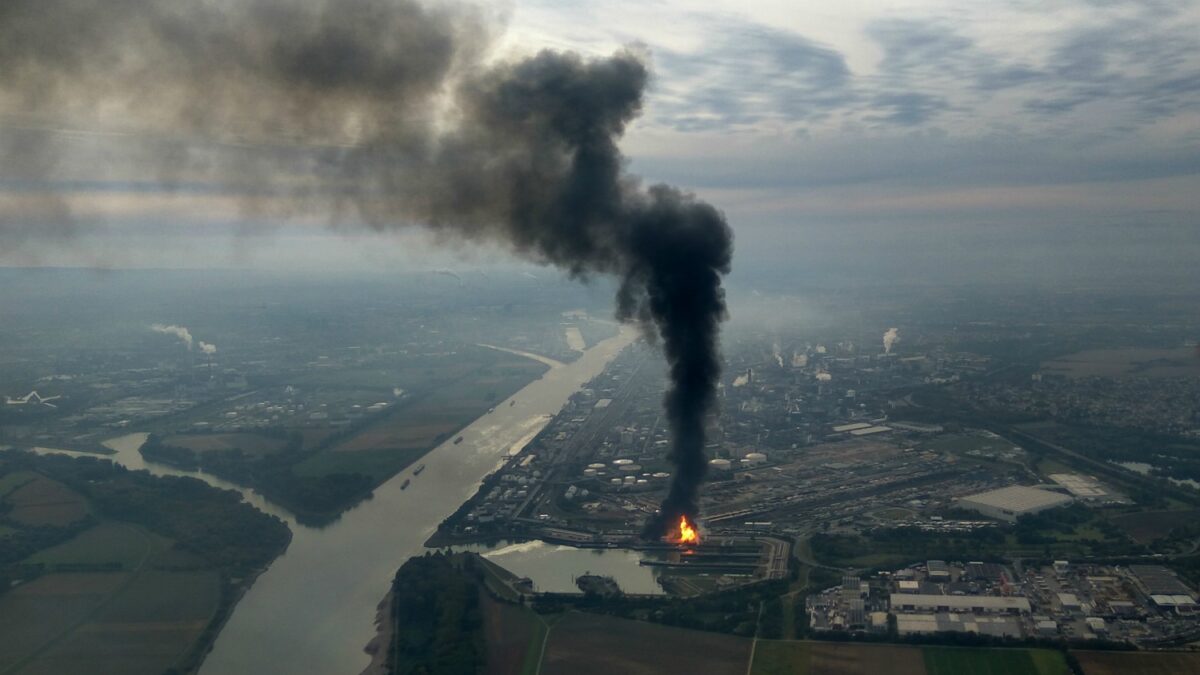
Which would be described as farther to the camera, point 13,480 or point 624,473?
point 624,473

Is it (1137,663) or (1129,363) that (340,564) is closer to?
(1137,663)

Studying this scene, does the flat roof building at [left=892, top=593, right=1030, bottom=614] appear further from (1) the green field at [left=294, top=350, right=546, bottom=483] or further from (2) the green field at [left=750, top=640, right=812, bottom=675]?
(1) the green field at [left=294, top=350, right=546, bottom=483]

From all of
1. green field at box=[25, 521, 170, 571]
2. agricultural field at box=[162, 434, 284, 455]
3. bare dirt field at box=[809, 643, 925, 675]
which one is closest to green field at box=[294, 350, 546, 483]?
agricultural field at box=[162, 434, 284, 455]

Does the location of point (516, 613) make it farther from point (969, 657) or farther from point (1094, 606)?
point (1094, 606)

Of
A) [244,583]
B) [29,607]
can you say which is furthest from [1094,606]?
[29,607]

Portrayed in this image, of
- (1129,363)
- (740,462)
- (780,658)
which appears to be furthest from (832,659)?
(1129,363)
